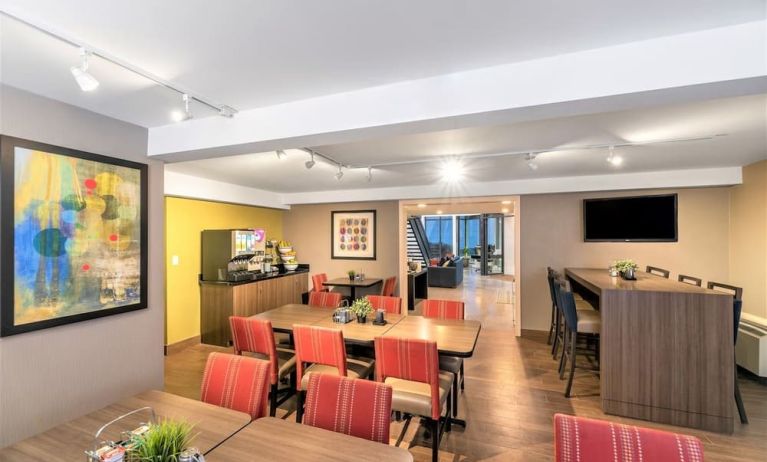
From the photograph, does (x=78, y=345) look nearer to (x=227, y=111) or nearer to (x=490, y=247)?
(x=227, y=111)

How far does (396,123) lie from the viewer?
6.18 feet

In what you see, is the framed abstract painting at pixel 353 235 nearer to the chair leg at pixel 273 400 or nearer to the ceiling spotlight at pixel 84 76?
the chair leg at pixel 273 400

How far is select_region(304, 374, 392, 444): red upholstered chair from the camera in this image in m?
1.51

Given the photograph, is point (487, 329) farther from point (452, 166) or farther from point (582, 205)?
point (452, 166)

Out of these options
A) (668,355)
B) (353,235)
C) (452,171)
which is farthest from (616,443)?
(353,235)

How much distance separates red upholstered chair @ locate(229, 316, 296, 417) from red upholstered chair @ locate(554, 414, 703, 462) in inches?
82.0

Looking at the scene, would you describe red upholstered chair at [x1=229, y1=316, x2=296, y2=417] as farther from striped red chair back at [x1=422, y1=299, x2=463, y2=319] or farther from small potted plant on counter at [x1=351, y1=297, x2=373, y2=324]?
striped red chair back at [x1=422, y1=299, x2=463, y2=319]

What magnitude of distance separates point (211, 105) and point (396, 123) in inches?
45.8

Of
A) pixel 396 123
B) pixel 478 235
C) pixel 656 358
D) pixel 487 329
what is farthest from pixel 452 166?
pixel 478 235

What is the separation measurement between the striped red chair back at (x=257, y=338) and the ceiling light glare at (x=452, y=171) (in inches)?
97.6

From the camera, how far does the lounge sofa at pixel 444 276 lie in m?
9.70

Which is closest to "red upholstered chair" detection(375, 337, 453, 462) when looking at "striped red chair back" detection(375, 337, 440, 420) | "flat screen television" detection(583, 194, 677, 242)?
"striped red chair back" detection(375, 337, 440, 420)

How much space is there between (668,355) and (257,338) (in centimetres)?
340

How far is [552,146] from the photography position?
3.13 metres
